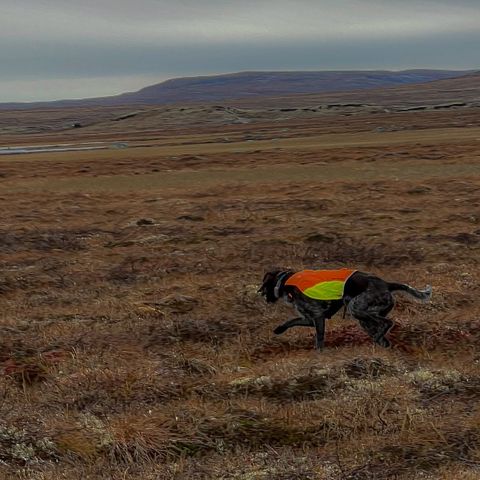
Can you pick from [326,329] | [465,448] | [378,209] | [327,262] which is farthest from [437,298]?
[378,209]

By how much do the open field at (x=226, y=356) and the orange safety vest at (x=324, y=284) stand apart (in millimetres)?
729

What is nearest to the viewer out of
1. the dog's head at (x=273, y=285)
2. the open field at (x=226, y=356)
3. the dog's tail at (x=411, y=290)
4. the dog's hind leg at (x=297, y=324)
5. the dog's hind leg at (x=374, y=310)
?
the open field at (x=226, y=356)

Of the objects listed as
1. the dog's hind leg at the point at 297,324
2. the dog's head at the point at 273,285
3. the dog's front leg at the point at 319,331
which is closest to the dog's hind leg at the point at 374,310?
the dog's front leg at the point at 319,331

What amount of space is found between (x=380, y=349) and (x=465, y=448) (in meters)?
2.77

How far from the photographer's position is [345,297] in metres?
8.32

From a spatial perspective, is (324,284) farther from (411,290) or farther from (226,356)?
(226,356)

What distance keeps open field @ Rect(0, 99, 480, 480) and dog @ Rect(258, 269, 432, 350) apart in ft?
1.18

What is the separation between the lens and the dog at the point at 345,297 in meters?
8.27

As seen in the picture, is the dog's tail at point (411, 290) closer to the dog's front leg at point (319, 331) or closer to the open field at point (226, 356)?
the open field at point (226, 356)

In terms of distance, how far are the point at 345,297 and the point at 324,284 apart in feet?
1.01

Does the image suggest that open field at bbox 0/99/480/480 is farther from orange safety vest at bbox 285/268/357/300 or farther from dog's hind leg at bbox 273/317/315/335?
orange safety vest at bbox 285/268/357/300

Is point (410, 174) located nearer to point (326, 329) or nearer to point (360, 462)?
point (326, 329)

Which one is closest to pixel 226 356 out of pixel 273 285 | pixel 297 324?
pixel 297 324

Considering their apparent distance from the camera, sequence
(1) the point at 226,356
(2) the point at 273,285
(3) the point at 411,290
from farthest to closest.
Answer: (2) the point at 273,285
(1) the point at 226,356
(3) the point at 411,290
